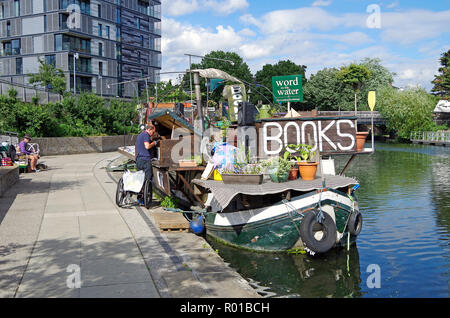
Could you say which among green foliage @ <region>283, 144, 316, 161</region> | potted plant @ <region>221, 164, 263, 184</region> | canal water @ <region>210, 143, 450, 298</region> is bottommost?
canal water @ <region>210, 143, 450, 298</region>

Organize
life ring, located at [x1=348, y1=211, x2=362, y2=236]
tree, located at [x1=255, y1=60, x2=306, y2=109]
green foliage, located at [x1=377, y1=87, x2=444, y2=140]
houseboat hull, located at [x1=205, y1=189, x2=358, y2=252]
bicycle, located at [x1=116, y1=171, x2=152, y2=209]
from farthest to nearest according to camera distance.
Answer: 1. tree, located at [x1=255, y1=60, x2=306, y2=109]
2. green foliage, located at [x1=377, y1=87, x2=444, y2=140]
3. bicycle, located at [x1=116, y1=171, x2=152, y2=209]
4. life ring, located at [x1=348, y1=211, x2=362, y2=236]
5. houseboat hull, located at [x1=205, y1=189, x2=358, y2=252]

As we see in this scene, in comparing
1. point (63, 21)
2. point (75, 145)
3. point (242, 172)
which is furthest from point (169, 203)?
point (63, 21)

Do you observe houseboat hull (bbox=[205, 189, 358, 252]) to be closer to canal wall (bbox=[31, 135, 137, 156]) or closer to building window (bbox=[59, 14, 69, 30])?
canal wall (bbox=[31, 135, 137, 156])

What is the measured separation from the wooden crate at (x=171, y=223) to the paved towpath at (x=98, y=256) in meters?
0.17

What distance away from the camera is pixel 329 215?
28.7 ft

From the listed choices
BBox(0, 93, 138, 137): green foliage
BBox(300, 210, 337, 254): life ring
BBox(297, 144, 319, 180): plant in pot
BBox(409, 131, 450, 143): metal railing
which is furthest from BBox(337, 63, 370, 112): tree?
BBox(300, 210, 337, 254): life ring

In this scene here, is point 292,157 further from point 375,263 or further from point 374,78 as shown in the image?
point 374,78

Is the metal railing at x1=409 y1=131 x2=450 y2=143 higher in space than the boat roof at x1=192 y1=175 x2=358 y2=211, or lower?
higher

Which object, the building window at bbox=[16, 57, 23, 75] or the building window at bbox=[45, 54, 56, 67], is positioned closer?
the building window at bbox=[45, 54, 56, 67]

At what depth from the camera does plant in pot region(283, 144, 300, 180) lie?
940 cm

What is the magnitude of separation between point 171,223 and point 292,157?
3.02m

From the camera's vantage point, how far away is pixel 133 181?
11.9m

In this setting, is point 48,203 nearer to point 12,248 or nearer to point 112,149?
point 12,248

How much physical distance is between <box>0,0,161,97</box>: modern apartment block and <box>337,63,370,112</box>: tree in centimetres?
3712
